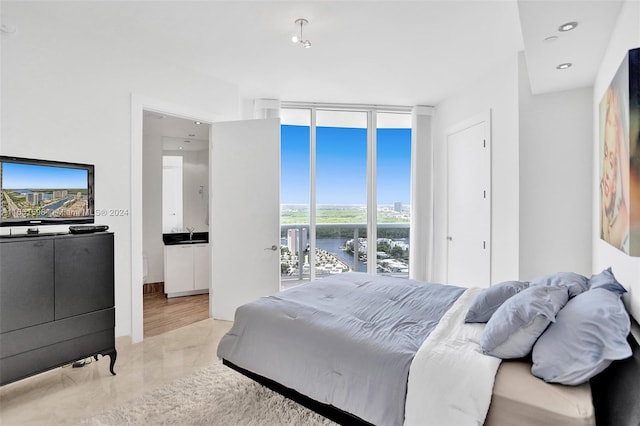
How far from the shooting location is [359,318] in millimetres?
2031

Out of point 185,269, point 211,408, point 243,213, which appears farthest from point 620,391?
point 185,269

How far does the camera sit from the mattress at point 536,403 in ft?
3.85

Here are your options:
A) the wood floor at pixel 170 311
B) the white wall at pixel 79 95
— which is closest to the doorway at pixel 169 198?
the wood floor at pixel 170 311

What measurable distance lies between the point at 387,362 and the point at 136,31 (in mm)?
3099

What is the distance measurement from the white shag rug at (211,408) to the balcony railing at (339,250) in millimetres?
2402

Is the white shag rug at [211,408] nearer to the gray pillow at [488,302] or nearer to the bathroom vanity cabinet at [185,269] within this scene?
the gray pillow at [488,302]

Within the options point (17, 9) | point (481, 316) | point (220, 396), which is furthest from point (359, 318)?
point (17, 9)

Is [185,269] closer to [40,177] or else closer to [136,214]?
[136,214]

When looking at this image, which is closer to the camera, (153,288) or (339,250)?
(339,250)

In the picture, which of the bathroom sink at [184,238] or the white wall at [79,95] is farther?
the bathroom sink at [184,238]

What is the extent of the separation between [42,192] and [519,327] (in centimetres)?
312

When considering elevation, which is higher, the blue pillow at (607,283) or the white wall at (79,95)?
the white wall at (79,95)

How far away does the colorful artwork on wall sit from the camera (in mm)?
1423

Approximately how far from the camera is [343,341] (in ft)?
5.65
